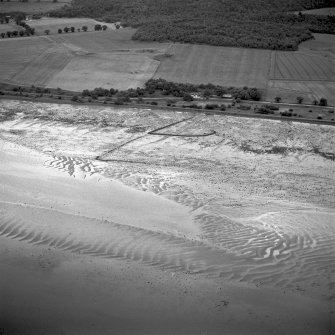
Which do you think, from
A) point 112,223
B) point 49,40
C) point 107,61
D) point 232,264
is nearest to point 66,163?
point 112,223

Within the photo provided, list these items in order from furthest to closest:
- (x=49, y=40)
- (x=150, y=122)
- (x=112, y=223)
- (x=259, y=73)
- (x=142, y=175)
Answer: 1. (x=49, y=40)
2. (x=259, y=73)
3. (x=150, y=122)
4. (x=142, y=175)
5. (x=112, y=223)

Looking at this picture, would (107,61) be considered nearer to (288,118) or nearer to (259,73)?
(259,73)

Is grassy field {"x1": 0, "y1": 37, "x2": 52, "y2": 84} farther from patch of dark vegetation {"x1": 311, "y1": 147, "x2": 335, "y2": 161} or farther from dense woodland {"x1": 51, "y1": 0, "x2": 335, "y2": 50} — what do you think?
patch of dark vegetation {"x1": 311, "y1": 147, "x2": 335, "y2": 161}

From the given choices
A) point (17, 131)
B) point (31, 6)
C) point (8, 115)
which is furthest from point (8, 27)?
point (17, 131)

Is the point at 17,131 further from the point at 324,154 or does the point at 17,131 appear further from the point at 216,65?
the point at 216,65

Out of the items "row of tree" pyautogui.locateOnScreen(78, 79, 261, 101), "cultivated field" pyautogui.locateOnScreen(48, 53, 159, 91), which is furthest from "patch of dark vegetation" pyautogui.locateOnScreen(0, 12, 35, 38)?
"row of tree" pyautogui.locateOnScreen(78, 79, 261, 101)

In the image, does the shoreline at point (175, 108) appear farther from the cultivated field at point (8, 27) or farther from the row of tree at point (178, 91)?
the cultivated field at point (8, 27)

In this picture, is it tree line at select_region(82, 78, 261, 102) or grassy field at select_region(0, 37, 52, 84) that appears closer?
tree line at select_region(82, 78, 261, 102)
